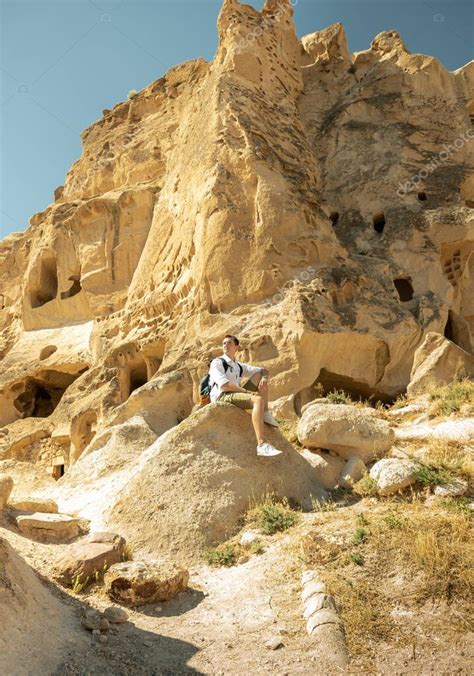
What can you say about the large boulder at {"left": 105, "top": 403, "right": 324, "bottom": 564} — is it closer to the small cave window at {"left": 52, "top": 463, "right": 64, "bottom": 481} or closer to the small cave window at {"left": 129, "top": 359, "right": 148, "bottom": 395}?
the small cave window at {"left": 129, "top": 359, "right": 148, "bottom": 395}

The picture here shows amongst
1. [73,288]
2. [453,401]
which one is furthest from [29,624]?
[73,288]

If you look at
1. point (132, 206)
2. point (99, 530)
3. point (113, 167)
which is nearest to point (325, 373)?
point (99, 530)

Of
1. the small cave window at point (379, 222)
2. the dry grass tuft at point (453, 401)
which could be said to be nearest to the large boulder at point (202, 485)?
the dry grass tuft at point (453, 401)

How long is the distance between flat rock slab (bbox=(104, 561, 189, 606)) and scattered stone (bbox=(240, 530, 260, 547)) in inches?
31.8

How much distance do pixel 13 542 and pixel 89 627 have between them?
5.57 ft

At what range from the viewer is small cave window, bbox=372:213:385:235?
48.5ft

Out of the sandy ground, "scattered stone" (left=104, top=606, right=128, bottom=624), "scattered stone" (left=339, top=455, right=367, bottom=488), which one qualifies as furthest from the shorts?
"scattered stone" (left=104, top=606, right=128, bottom=624)

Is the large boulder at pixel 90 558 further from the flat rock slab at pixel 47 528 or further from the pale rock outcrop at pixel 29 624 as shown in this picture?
the flat rock slab at pixel 47 528

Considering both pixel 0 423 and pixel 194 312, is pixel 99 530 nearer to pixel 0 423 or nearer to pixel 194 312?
pixel 194 312

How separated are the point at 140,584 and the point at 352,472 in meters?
2.63

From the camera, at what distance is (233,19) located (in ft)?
52.1

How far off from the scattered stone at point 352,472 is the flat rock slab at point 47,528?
8.91 ft

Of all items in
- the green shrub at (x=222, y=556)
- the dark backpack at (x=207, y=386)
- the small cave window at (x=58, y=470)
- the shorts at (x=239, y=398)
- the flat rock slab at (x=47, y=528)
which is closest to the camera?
the green shrub at (x=222, y=556)

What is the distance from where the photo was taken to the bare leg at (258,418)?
6146mm
